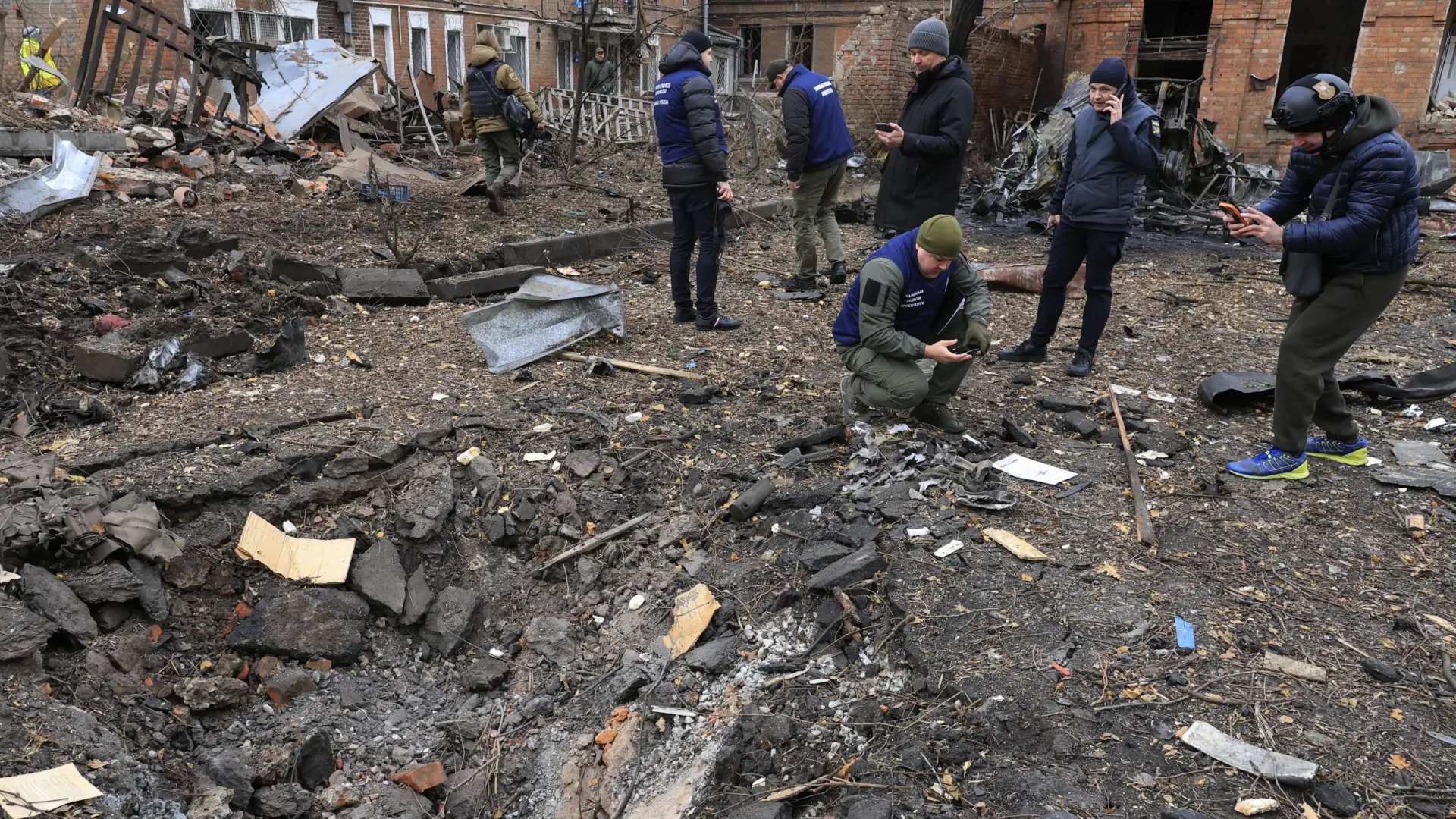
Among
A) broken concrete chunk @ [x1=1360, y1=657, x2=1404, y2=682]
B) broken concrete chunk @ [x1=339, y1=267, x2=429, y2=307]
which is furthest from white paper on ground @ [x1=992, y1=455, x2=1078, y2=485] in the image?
broken concrete chunk @ [x1=339, y1=267, x2=429, y2=307]

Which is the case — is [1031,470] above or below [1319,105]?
below

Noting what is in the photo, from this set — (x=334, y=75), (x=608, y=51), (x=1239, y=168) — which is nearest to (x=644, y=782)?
(x=334, y=75)

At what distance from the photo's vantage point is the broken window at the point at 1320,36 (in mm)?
19516

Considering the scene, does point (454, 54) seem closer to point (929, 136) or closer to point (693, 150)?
point (693, 150)

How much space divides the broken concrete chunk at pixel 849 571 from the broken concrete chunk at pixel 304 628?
77.2 inches

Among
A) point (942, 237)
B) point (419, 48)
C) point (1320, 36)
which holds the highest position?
point (1320, 36)

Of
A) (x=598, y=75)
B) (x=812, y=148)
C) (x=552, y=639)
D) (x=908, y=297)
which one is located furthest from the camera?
(x=598, y=75)

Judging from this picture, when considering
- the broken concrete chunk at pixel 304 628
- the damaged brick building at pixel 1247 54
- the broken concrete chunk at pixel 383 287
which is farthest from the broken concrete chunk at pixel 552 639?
the damaged brick building at pixel 1247 54

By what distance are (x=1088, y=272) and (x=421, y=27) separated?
19.5m

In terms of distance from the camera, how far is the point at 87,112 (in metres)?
10.9

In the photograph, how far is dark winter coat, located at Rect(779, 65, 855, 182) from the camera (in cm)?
681

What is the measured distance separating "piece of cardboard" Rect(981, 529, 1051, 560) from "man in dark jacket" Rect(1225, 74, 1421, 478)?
143 cm

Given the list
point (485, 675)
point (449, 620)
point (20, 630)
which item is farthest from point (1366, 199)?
point (20, 630)

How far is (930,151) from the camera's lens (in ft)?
19.6
